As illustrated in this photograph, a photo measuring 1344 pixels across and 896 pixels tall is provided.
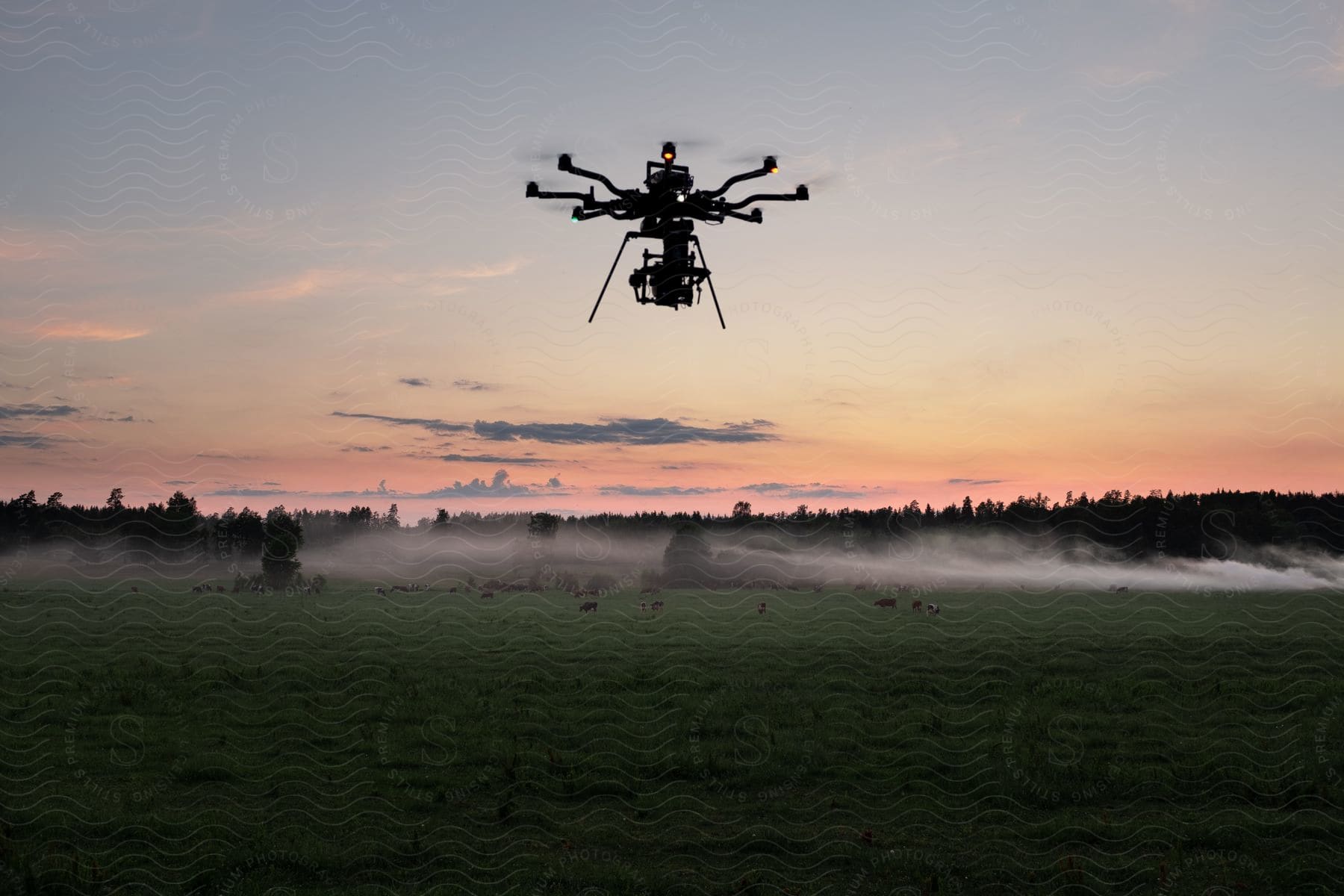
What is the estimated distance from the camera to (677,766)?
64.9 ft

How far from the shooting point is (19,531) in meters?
137

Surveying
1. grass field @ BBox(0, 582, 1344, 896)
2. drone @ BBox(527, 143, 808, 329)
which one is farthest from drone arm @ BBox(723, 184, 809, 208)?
grass field @ BBox(0, 582, 1344, 896)

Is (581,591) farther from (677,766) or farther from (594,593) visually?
(677,766)

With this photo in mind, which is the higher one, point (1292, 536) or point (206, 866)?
point (1292, 536)

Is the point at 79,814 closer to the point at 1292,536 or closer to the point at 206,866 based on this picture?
the point at 206,866

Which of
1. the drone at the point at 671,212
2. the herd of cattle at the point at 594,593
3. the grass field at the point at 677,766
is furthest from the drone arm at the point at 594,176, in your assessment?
the herd of cattle at the point at 594,593

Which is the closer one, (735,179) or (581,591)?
(735,179)

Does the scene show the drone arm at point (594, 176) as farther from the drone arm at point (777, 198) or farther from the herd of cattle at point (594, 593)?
the herd of cattle at point (594, 593)

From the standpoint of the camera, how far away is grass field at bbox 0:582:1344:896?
14.8 metres

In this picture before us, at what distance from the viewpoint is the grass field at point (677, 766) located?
14.8 meters

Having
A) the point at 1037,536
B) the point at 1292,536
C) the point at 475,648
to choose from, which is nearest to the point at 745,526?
the point at 1037,536

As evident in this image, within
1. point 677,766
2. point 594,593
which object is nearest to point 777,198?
point 677,766

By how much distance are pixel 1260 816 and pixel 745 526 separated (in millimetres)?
98275

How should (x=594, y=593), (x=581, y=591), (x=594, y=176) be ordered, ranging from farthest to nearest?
1. (x=581, y=591)
2. (x=594, y=593)
3. (x=594, y=176)
